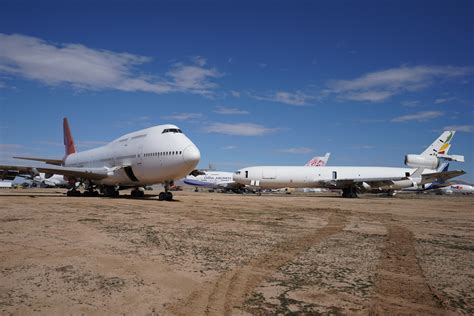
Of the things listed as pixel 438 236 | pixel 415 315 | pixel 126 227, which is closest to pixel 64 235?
pixel 126 227

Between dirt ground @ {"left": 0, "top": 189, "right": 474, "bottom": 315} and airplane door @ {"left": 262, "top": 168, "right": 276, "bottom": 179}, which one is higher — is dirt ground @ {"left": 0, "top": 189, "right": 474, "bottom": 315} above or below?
below

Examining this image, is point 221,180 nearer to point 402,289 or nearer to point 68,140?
point 68,140

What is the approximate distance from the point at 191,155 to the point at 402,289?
55.5ft

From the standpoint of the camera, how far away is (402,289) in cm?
466

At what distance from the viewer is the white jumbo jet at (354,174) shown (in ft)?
132

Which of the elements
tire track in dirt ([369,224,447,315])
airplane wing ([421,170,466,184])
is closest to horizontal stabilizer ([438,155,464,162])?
airplane wing ([421,170,466,184])

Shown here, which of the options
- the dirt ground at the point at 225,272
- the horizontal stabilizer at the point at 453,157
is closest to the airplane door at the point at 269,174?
the horizontal stabilizer at the point at 453,157

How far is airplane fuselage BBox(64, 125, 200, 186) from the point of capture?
21.0 metres

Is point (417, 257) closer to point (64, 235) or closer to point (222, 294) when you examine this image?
point (222, 294)

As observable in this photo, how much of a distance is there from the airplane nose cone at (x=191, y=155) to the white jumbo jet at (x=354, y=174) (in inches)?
874

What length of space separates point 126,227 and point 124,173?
51.8 feet

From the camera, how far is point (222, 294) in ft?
14.1

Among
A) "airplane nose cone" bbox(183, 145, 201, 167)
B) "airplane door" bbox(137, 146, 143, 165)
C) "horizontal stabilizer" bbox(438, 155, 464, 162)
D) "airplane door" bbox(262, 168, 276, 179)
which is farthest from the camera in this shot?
"airplane door" bbox(262, 168, 276, 179)

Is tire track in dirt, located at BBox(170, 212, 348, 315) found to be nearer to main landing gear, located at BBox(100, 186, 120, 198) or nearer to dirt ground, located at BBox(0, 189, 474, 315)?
dirt ground, located at BBox(0, 189, 474, 315)
